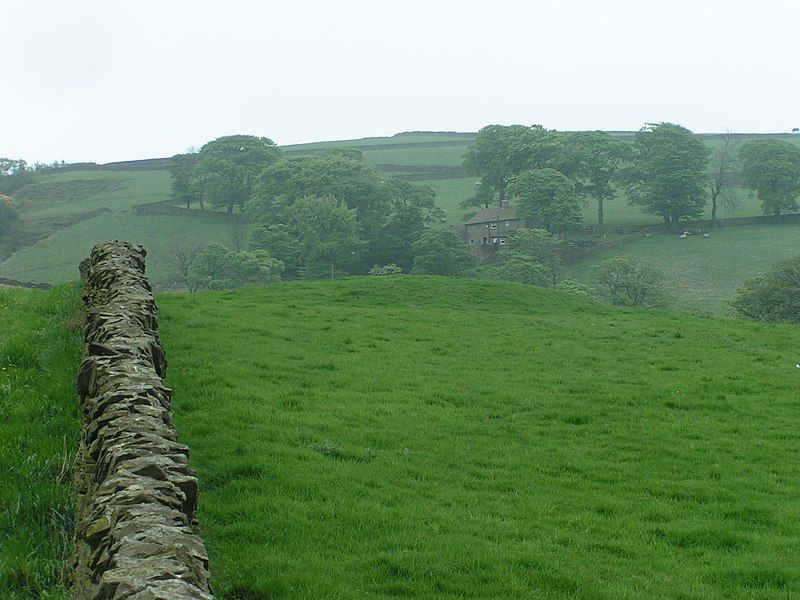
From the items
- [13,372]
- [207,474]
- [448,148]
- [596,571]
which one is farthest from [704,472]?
[448,148]

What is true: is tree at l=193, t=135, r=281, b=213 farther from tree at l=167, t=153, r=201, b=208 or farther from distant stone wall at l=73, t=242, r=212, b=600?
distant stone wall at l=73, t=242, r=212, b=600

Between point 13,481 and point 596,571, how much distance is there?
234 inches

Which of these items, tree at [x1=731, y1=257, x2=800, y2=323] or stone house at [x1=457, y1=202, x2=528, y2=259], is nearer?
tree at [x1=731, y1=257, x2=800, y2=323]

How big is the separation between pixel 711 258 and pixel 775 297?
104 feet

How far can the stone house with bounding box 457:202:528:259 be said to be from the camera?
9194 cm

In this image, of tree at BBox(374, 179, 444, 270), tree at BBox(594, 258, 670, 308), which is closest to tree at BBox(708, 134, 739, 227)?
tree at BBox(594, 258, 670, 308)

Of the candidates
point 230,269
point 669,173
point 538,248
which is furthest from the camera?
point 669,173

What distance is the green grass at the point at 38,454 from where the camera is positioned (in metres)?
6.08

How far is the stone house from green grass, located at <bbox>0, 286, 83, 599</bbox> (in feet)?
258

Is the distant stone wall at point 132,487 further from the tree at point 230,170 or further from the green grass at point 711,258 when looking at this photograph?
the tree at point 230,170

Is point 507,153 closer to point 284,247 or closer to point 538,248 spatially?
point 538,248

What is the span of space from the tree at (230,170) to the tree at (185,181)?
1.47m

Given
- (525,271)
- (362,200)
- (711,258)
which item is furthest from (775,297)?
A: (362,200)

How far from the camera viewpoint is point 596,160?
10162cm
